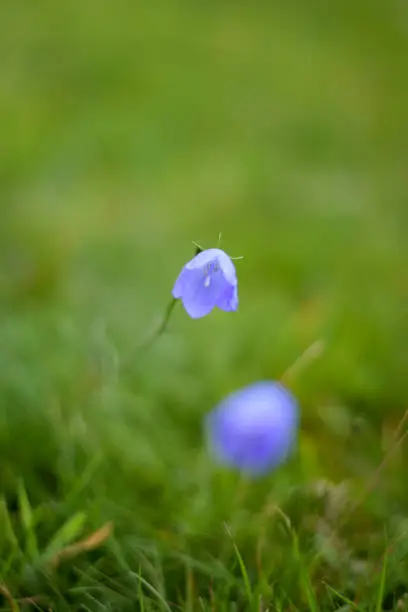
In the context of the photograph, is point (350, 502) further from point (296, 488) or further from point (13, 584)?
point (13, 584)

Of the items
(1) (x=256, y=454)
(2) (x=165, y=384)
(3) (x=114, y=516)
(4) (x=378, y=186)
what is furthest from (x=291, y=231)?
(3) (x=114, y=516)

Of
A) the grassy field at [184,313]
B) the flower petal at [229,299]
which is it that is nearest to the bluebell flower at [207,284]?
the flower petal at [229,299]

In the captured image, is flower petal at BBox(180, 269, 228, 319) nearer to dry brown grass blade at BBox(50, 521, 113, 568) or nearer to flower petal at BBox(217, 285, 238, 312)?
flower petal at BBox(217, 285, 238, 312)

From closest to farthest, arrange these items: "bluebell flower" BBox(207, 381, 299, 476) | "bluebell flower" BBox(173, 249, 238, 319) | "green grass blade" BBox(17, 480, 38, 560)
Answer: "bluebell flower" BBox(173, 249, 238, 319) < "green grass blade" BBox(17, 480, 38, 560) < "bluebell flower" BBox(207, 381, 299, 476)

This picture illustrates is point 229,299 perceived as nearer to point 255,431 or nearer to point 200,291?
point 200,291

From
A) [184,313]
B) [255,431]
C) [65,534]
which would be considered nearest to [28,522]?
[65,534]

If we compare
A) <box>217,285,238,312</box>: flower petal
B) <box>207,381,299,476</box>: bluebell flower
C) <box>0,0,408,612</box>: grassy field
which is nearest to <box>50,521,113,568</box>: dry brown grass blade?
<box>0,0,408,612</box>: grassy field

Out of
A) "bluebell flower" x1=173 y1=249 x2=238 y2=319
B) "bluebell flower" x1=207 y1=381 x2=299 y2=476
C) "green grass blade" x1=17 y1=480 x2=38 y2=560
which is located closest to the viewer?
"bluebell flower" x1=173 y1=249 x2=238 y2=319
